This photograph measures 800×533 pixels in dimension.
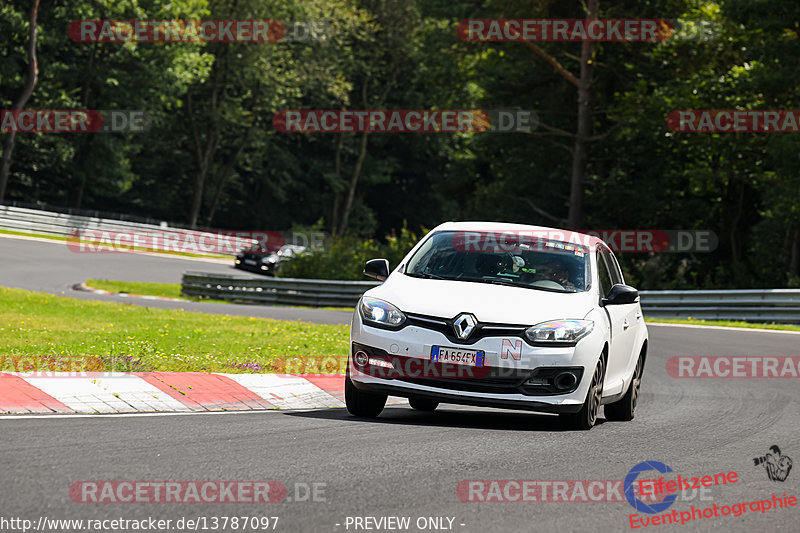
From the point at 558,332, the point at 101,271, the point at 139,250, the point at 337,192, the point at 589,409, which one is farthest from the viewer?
the point at 337,192

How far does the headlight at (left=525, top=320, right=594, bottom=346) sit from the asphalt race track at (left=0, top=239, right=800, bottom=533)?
75 cm

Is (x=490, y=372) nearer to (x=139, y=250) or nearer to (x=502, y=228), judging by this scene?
(x=502, y=228)

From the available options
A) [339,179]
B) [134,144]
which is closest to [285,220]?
[339,179]

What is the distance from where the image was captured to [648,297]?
28203 mm

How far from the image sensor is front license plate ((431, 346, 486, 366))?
336 inches

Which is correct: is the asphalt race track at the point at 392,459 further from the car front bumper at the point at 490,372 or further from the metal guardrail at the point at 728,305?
the metal guardrail at the point at 728,305

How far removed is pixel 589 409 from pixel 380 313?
1883 millimetres

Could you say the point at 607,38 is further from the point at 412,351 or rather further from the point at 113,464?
the point at 113,464

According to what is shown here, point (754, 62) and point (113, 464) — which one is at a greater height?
point (754, 62)

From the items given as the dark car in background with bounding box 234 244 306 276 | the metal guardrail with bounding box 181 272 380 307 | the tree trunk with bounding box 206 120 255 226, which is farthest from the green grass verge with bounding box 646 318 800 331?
the tree trunk with bounding box 206 120 255 226

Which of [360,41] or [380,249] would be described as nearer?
[380,249]

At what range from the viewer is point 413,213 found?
84812 mm

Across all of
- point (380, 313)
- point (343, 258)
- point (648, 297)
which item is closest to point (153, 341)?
point (380, 313)

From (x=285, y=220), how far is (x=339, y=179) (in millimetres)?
5442
